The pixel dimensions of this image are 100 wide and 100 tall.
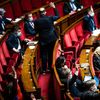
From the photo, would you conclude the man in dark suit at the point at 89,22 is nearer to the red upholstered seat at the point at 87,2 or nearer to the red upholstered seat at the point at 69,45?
the red upholstered seat at the point at 69,45

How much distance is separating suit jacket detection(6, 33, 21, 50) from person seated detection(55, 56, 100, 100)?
0.62 metres

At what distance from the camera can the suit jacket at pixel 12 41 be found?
2590 mm

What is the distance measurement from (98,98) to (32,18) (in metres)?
1.67

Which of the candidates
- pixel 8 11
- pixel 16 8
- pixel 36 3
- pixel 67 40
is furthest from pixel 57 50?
pixel 36 3

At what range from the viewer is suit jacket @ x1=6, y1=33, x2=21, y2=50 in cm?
259

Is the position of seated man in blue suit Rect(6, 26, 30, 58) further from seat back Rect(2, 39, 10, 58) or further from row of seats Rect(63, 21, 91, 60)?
row of seats Rect(63, 21, 91, 60)

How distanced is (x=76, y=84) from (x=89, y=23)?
1375 mm

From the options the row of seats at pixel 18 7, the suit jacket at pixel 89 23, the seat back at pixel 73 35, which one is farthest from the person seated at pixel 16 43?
the suit jacket at pixel 89 23

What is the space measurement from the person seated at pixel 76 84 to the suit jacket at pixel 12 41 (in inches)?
24.3

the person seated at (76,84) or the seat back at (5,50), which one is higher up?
the seat back at (5,50)

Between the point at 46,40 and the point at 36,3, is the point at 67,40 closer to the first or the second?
the point at 46,40

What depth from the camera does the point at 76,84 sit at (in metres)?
2.04

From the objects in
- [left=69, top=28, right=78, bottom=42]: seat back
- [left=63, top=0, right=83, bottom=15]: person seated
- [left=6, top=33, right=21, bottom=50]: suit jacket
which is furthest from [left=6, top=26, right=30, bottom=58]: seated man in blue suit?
[left=63, top=0, right=83, bottom=15]: person seated

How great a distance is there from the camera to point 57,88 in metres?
1.93
